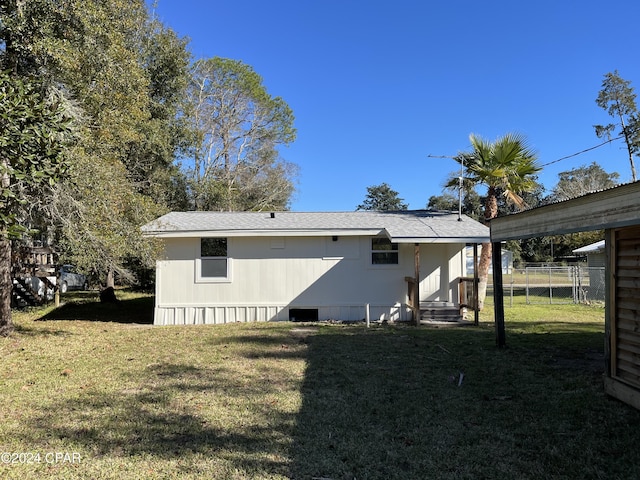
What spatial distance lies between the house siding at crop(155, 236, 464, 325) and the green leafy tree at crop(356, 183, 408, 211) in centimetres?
4673

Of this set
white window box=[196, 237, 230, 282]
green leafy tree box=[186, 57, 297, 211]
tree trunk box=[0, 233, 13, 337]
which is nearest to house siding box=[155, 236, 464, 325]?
white window box=[196, 237, 230, 282]

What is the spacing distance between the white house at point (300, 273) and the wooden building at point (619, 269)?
625cm

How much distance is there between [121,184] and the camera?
9.46 meters

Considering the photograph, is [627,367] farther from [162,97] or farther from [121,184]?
[162,97]

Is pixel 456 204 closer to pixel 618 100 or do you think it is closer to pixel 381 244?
pixel 618 100

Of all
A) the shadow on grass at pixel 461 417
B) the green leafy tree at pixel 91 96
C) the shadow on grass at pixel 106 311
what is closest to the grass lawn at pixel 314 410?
the shadow on grass at pixel 461 417

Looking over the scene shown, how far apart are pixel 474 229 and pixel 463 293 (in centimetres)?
180

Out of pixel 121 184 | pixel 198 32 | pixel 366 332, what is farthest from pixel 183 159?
pixel 366 332

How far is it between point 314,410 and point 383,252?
7.65 meters

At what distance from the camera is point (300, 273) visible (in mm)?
11797

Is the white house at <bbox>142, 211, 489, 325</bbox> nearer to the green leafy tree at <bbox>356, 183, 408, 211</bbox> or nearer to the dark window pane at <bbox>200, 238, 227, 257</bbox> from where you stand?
the dark window pane at <bbox>200, 238, 227, 257</bbox>

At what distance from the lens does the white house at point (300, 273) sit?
11625mm

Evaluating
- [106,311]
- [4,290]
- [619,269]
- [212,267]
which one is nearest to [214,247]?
[212,267]

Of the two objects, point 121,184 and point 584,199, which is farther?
point 121,184
